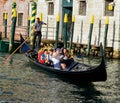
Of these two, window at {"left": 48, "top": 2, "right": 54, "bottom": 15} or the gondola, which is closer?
the gondola

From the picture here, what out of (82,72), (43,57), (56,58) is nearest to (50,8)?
(43,57)

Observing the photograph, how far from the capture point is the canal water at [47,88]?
899cm

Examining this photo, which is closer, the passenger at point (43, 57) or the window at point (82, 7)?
the passenger at point (43, 57)

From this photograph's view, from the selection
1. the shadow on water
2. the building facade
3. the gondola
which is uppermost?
the building facade

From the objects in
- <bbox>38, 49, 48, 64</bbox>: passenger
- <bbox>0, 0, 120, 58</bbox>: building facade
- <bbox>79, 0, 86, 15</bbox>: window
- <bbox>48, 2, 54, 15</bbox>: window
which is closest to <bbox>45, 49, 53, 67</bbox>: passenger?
<bbox>38, 49, 48, 64</bbox>: passenger

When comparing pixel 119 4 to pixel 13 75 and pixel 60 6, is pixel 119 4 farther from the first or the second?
pixel 13 75

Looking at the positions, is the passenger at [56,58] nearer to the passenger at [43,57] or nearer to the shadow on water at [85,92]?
the shadow on water at [85,92]

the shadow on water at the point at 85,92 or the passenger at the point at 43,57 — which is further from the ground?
the passenger at the point at 43,57

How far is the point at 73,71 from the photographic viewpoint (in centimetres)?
1074

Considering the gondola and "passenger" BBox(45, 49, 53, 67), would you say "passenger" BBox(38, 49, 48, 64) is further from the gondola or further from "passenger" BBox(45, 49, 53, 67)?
the gondola

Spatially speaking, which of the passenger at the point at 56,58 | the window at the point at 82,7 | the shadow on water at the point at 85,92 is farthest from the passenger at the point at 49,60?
the window at the point at 82,7

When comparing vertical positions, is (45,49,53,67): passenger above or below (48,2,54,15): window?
below

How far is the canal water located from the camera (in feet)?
29.5

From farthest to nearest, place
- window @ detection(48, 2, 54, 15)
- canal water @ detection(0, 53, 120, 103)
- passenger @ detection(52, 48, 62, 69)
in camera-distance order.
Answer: window @ detection(48, 2, 54, 15) → passenger @ detection(52, 48, 62, 69) → canal water @ detection(0, 53, 120, 103)
